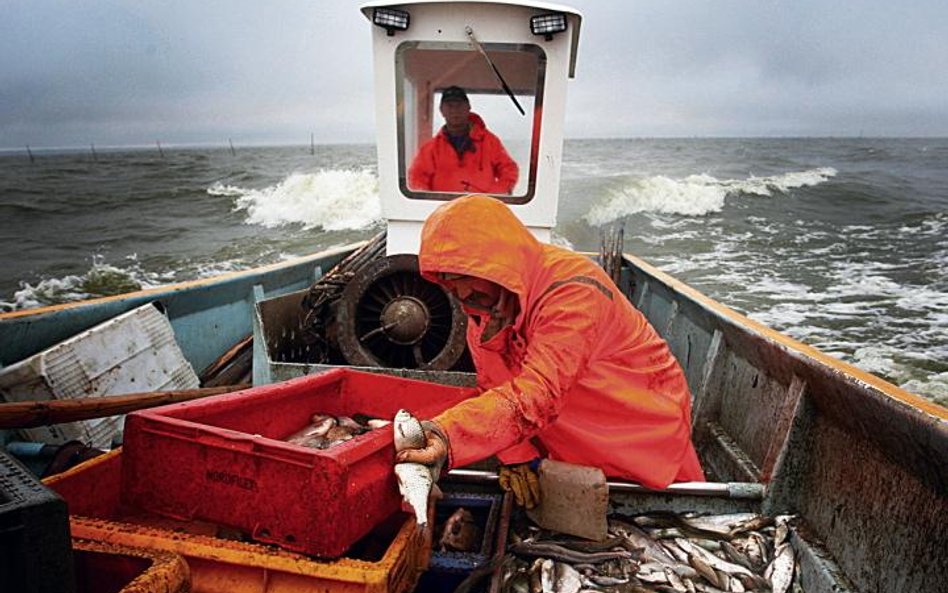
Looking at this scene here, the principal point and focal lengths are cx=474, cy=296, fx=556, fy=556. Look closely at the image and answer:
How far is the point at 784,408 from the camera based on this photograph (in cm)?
296

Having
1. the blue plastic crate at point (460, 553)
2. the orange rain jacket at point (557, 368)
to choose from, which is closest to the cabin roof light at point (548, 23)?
the orange rain jacket at point (557, 368)

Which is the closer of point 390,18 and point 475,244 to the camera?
point 475,244

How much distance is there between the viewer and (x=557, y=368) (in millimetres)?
2064

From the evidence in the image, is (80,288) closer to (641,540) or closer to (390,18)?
(390,18)

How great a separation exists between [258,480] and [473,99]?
3813mm

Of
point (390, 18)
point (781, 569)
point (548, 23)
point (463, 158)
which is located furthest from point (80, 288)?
point (781, 569)

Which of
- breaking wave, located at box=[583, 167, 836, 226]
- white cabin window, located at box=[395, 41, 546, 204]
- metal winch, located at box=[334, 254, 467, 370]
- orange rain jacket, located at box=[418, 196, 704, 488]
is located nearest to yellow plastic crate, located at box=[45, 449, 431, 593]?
orange rain jacket, located at box=[418, 196, 704, 488]

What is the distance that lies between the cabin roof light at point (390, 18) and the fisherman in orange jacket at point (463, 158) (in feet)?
2.40

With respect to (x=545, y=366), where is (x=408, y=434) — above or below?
below

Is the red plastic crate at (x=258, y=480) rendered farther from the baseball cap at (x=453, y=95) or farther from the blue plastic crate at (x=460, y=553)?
the baseball cap at (x=453, y=95)

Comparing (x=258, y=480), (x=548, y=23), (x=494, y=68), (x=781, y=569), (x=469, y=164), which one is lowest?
(x=781, y=569)

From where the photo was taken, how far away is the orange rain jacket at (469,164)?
4645 millimetres

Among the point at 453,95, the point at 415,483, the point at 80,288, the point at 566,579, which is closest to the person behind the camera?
the point at 415,483

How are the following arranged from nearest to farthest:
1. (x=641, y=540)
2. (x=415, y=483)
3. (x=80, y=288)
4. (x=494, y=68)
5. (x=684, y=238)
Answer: (x=415, y=483)
(x=641, y=540)
(x=494, y=68)
(x=80, y=288)
(x=684, y=238)
